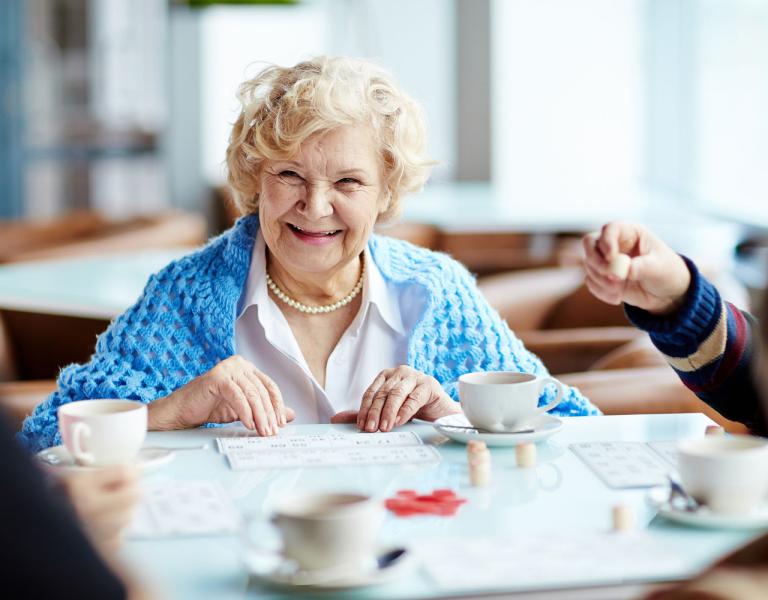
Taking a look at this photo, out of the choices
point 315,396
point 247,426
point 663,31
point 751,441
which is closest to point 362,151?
point 315,396

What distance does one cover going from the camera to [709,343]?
1.56m

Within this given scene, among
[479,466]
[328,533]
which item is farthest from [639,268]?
[328,533]

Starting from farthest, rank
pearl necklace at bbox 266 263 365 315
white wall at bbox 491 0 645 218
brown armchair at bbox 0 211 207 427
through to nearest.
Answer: white wall at bbox 491 0 645 218 < brown armchair at bbox 0 211 207 427 < pearl necklace at bbox 266 263 365 315

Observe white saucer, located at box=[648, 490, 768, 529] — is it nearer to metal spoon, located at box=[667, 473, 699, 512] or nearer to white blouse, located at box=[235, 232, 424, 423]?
metal spoon, located at box=[667, 473, 699, 512]

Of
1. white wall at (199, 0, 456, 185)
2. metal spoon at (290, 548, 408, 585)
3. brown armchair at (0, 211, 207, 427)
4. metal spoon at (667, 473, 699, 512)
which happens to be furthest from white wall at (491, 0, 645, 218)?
metal spoon at (290, 548, 408, 585)

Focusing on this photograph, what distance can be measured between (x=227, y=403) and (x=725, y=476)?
2.37ft

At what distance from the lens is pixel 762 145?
4.33 meters

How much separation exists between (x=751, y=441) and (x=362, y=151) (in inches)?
35.1

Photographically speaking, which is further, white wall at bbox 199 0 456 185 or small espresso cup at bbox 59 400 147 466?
white wall at bbox 199 0 456 185

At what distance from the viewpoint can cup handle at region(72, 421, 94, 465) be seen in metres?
1.34

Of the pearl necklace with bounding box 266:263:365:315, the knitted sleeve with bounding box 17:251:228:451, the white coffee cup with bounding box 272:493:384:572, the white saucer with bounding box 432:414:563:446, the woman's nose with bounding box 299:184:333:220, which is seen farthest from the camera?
the pearl necklace with bounding box 266:263:365:315

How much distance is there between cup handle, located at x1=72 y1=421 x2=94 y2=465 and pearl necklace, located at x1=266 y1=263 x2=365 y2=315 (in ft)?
2.26

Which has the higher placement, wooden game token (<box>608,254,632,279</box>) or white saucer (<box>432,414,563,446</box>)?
wooden game token (<box>608,254,632,279</box>)

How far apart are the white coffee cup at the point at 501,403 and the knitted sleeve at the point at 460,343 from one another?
1.11 ft
